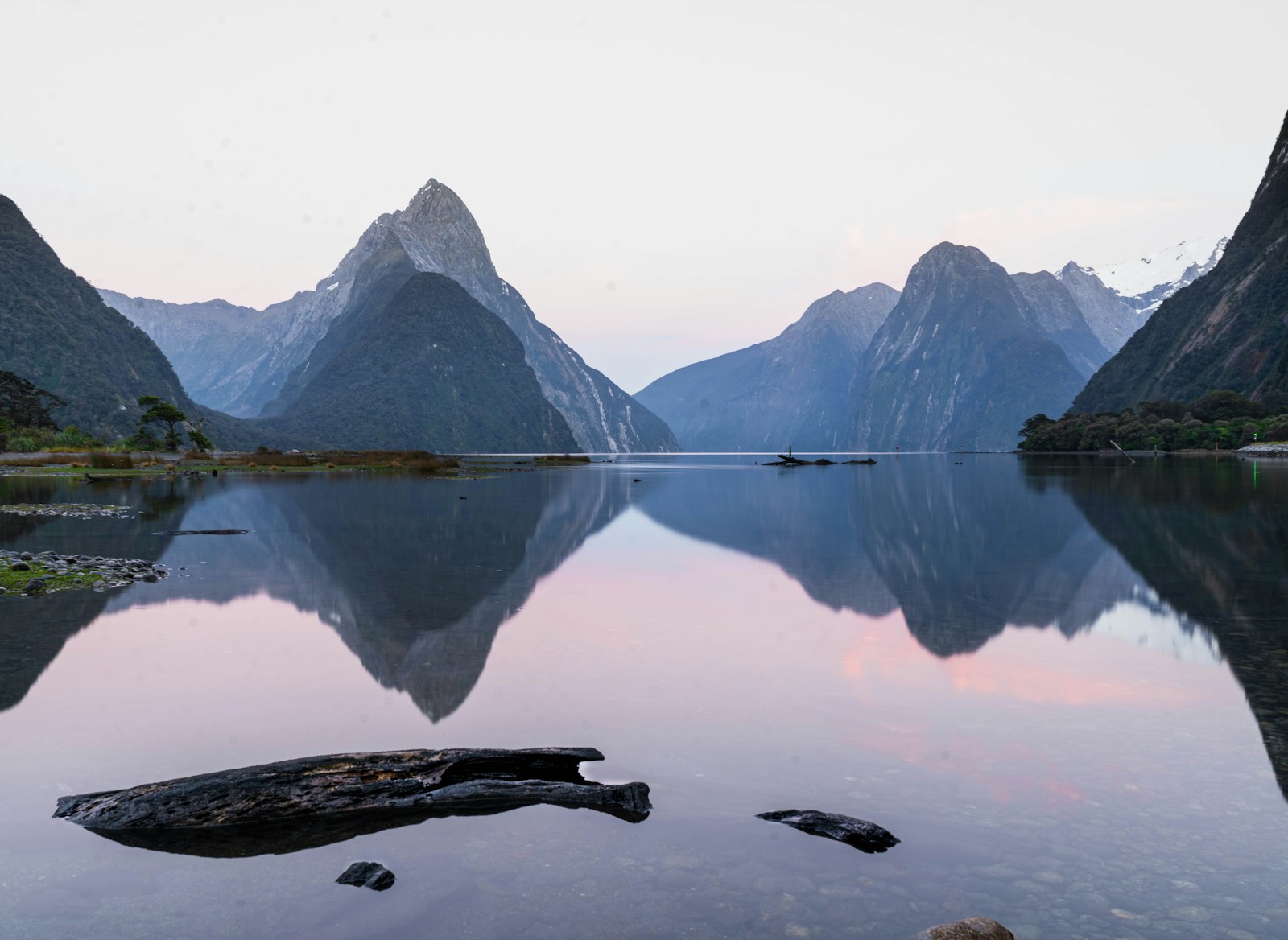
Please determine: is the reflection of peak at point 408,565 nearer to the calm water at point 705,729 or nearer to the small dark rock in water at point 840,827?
the calm water at point 705,729

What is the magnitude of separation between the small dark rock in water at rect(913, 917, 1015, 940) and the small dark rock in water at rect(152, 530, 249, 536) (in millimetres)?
38699

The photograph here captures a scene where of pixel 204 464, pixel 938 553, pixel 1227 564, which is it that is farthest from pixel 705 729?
pixel 204 464

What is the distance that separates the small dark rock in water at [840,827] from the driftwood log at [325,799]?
1.60 meters

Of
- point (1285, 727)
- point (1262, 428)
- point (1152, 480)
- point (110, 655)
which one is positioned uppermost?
point (1262, 428)

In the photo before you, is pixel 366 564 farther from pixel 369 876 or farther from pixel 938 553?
pixel 369 876

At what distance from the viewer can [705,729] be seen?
43.6 ft

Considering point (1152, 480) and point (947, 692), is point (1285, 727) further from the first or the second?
point (1152, 480)

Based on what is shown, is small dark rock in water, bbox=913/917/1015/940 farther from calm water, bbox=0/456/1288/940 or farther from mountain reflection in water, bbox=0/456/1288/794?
mountain reflection in water, bbox=0/456/1288/794

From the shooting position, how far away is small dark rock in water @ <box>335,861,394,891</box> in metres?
8.66

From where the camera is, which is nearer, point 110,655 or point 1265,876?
point 1265,876

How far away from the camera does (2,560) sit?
91.1 feet

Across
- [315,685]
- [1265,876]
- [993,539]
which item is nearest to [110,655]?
[315,685]

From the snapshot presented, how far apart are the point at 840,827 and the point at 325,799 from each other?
5681mm

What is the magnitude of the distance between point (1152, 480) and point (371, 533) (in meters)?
73.9
